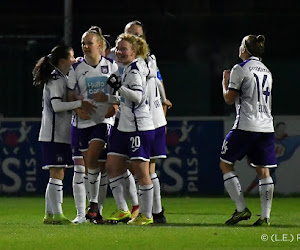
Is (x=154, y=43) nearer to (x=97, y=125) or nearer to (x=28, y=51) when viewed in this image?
(x=28, y=51)

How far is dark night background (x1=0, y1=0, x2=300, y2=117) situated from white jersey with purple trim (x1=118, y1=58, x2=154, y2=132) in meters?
7.08

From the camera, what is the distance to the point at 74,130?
13.3m

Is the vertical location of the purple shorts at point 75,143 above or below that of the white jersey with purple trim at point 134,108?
below

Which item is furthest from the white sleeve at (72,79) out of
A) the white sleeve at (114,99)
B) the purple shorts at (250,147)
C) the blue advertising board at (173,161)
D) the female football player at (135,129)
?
the blue advertising board at (173,161)

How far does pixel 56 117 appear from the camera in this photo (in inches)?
522

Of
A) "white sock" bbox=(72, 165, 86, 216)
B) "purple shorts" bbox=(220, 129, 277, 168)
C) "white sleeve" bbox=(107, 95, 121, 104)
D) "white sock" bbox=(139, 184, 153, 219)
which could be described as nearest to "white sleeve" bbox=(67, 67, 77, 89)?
"white sleeve" bbox=(107, 95, 121, 104)

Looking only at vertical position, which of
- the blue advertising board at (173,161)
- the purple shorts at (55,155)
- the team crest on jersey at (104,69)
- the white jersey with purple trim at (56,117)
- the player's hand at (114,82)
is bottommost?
the blue advertising board at (173,161)

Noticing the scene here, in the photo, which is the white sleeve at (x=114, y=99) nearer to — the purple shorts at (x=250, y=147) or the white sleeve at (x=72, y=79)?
the white sleeve at (x=72, y=79)

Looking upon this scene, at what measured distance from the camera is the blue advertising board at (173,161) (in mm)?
19953

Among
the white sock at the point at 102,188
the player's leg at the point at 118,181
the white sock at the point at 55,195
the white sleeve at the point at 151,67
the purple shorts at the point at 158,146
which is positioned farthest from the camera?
the white sock at the point at 102,188

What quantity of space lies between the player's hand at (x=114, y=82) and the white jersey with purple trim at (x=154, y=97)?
2.00 feet

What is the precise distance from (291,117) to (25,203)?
476cm

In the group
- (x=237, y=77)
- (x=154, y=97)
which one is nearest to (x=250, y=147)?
(x=237, y=77)

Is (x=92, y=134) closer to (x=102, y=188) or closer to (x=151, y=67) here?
(x=102, y=188)
